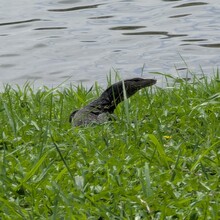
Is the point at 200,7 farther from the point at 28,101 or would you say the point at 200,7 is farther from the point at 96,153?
the point at 96,153

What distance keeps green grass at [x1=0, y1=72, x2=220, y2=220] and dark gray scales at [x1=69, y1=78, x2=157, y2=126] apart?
12 centimetres

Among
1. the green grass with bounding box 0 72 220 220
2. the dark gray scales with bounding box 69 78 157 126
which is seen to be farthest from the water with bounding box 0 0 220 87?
the green grass with bounding box 0 72 220 220

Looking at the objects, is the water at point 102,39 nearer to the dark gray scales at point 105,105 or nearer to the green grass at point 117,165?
the dark gray scales at point 105,105

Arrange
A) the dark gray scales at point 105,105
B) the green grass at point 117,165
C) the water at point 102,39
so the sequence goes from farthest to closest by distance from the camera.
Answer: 1. the water at point 102,39
2. the dark gray scales at point 105,105
3. the green grass at point 117,165

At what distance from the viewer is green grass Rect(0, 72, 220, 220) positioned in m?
4.15

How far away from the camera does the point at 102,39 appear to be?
1181 centimetres

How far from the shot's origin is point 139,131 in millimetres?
5484

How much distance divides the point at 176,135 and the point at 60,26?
7.38 metres

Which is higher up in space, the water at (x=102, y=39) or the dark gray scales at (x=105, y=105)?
the dark gray scales at (x=105, y=105)

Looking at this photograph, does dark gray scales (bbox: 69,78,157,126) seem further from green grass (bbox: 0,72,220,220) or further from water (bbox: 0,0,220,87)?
water (bbox: 0,0,220,87)

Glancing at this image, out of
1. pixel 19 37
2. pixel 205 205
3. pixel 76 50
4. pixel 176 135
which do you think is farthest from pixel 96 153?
pixel 19 37

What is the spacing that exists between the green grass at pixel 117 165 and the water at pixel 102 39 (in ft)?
12.5

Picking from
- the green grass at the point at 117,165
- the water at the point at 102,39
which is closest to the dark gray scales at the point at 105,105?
the green grass at the point at 117,165

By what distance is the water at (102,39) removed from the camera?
10.4 meters
